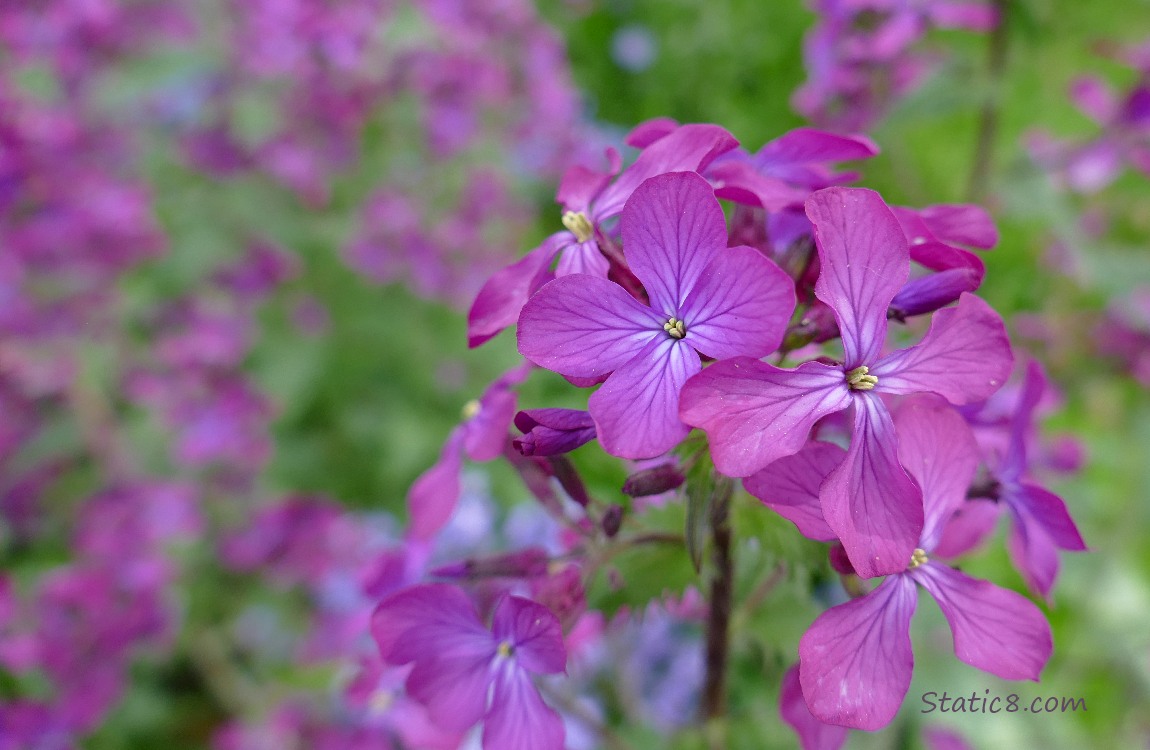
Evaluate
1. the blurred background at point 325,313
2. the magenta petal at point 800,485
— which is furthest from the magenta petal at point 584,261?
the blurred background at point 325,313

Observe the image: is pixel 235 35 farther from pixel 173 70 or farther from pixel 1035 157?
pixel 1035 157

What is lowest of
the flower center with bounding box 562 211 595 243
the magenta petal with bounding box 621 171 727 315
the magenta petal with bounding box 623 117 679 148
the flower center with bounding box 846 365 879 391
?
the flower center with bounding box 846 365 879 391

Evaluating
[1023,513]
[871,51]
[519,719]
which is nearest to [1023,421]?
[1023,513]

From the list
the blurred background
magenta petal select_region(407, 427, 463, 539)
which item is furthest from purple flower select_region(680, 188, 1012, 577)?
the blurred background

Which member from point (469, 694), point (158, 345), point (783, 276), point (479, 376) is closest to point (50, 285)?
point (158, 345)

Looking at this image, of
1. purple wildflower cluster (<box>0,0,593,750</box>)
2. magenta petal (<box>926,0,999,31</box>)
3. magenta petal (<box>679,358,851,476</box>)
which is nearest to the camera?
magenta petal (<box>679,358,851,476</box>)

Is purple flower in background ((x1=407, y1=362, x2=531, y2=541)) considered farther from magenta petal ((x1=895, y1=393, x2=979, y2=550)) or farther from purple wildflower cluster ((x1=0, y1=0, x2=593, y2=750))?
purple wildflower cluster ((x1=0, y1=0, x2=593, y2=750))

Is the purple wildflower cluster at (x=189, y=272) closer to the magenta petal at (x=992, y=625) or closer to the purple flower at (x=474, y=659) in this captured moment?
the purple flower at (x=474, y=659)
